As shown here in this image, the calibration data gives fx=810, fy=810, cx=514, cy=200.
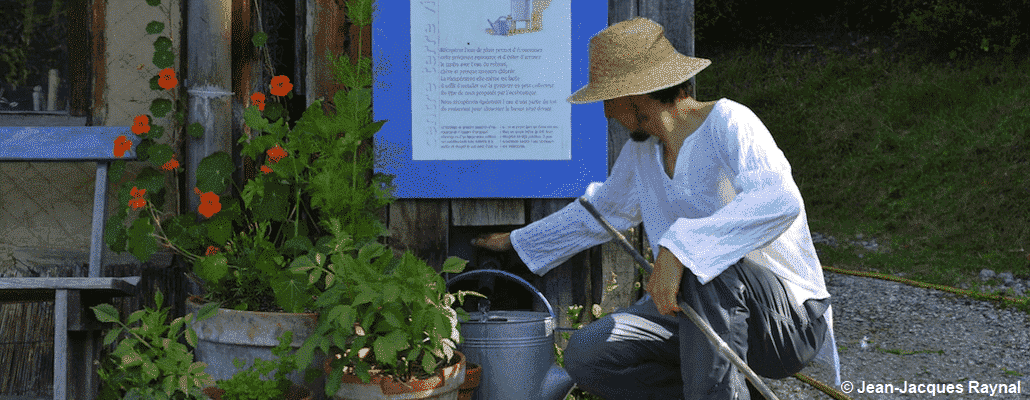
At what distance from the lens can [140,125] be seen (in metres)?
2.86

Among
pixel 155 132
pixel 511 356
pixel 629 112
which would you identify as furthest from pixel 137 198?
pixel 629 112

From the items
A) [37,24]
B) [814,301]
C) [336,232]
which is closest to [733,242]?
[814,301]

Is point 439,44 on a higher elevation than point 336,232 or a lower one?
higher

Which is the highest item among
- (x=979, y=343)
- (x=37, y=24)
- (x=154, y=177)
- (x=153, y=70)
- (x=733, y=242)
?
(x=37, y=24)

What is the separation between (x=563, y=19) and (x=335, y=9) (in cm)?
89

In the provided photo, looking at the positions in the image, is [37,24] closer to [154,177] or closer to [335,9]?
[154,177]

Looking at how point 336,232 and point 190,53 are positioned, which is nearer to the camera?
point 336,232

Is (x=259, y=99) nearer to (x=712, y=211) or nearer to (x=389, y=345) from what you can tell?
(x=389, y=345)

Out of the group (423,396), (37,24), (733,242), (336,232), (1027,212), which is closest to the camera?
(733,242)

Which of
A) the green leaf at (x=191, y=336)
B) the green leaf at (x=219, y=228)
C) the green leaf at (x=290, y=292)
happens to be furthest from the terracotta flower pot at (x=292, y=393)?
the green leaf at (x=219, y=228)

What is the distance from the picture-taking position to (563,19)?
10.4ft

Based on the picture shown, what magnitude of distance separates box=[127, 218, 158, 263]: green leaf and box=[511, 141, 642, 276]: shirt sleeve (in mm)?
1259

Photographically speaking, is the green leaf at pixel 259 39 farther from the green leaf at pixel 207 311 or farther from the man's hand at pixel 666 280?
the man's hand at pixel 666 280

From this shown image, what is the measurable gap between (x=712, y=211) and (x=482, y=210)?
1025mm
